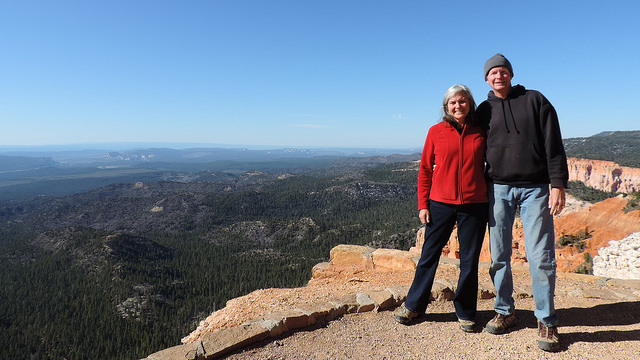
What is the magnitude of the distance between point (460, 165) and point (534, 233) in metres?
1.29

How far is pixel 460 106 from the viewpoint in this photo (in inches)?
174

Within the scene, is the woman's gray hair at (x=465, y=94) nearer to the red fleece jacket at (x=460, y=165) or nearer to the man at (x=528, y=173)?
the red fleece jacket at (x=460, y=165)

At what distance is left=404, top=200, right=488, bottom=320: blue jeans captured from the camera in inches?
180

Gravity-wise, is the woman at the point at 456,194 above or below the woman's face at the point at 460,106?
below

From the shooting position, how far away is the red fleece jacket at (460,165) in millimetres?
4398

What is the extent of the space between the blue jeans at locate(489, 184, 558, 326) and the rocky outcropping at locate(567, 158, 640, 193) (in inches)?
3920

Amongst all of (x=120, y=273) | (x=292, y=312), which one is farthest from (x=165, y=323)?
(x=292, y=312)

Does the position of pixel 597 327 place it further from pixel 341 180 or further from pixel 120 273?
pixel 341 180

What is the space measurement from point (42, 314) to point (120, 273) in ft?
50.6

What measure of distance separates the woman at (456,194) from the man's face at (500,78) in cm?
34

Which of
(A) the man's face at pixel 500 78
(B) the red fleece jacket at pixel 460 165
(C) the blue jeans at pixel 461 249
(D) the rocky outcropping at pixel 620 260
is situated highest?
(A) the man's face at pixel 500 78

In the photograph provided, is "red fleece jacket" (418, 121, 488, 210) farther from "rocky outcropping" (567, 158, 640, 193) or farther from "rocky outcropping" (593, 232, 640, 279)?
"rocky outcropping" (567, 158, 640, 193)

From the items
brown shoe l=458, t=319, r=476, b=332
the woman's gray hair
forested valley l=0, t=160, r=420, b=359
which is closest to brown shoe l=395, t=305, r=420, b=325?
brown shoe l=458, t=319, r=476, b=332

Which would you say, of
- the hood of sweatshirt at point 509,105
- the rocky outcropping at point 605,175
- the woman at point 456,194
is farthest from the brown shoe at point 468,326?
the rocky outcropping at point 605,175
